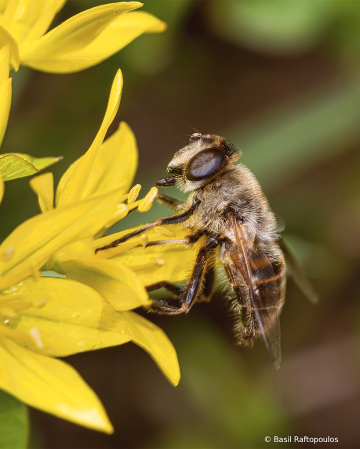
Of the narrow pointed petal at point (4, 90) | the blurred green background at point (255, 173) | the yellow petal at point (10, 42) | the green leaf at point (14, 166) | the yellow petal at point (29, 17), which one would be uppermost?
the yellow petal at point (29, 17)

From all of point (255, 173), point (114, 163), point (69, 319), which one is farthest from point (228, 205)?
point (255, 173)

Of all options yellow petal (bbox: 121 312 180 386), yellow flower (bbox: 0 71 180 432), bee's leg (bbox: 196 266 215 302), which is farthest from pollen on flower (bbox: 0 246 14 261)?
bee's leg (bbox: 196 266 215 302)

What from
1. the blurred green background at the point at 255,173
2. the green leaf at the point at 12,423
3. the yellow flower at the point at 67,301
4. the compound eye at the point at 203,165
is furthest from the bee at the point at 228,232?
the blurred green background at the point at 255,173

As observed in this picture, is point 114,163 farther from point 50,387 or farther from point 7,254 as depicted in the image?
point 50,387

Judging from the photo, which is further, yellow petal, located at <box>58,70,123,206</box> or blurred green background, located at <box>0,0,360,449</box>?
blurred green background, located at <box>0,0,360,449</box>

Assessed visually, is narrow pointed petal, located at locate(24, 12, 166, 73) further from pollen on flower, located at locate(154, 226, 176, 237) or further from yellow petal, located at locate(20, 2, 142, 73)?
pollen on flower, located at locate(154, 226, 176, 237)

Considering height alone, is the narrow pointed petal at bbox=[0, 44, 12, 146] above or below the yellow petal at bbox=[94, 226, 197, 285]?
above

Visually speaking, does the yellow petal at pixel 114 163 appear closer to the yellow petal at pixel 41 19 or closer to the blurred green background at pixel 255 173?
the yellow petal at pixel 41 19
